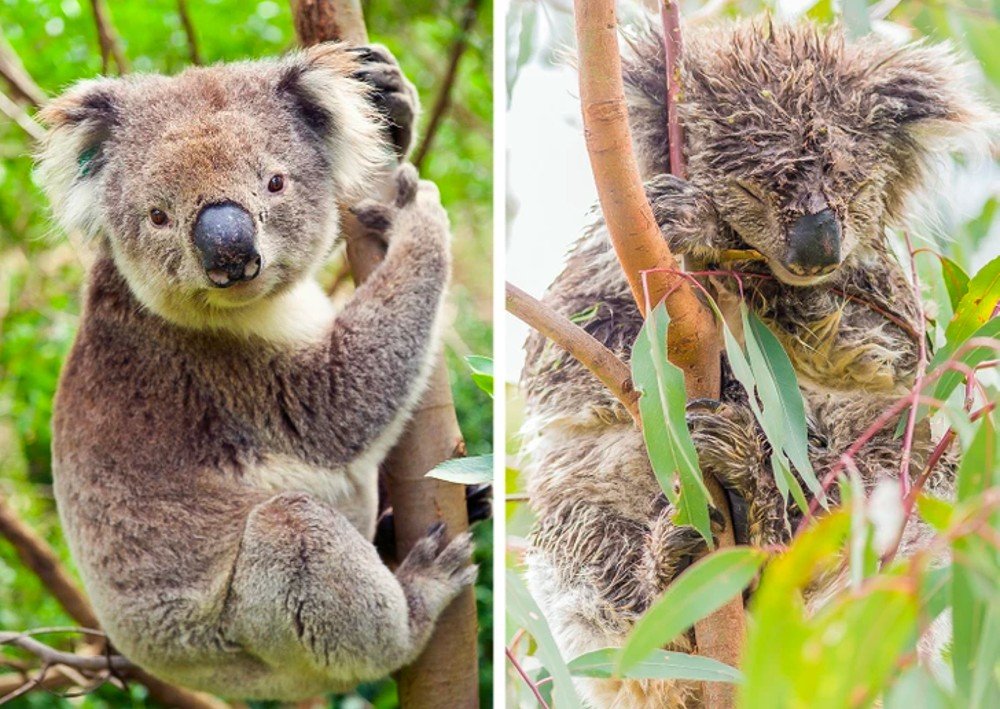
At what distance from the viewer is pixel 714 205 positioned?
1262 millimetres

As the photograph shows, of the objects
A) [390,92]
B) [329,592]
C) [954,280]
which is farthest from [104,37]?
[954,280]

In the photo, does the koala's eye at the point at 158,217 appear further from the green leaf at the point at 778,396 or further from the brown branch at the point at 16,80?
the brown branch at the point at 16,80

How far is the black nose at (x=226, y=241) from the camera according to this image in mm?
1386

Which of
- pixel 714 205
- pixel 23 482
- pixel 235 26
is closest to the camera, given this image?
pixel 714 205

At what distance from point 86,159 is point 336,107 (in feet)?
1.29

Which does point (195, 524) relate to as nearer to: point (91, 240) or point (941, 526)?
point (91, 240)

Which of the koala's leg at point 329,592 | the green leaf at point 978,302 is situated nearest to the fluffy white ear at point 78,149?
the koala's leg at point 329,592

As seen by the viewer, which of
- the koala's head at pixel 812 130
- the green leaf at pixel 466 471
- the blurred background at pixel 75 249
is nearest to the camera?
the koala's head at pixel 812 130

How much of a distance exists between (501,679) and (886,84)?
35.2 inches

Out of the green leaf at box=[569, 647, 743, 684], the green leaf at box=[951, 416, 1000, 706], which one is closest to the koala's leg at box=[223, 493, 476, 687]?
the green leaf at box=[569, 647, 743, 684]

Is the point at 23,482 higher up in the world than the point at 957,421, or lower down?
lower down

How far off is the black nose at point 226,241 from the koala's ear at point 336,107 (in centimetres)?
28

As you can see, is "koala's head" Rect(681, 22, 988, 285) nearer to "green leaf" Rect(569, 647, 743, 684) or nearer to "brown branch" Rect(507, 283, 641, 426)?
"brown branch" Rect(507, 283, 641, 426)

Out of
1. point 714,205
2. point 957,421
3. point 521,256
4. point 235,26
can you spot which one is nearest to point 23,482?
point 235,26
